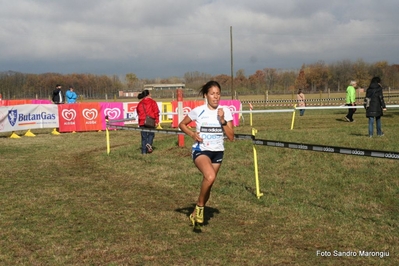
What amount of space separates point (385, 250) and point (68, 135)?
18701 mm

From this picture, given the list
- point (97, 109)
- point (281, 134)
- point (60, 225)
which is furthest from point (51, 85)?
point (60, 225)

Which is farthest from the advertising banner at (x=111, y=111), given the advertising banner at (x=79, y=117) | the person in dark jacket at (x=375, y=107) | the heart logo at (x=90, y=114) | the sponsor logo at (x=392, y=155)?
the sponsor logo at (x=392, y=155)

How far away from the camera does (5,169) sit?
41.4 feet

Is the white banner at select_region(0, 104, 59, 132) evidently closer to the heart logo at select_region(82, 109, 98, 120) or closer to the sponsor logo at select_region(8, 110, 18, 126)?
the sponsor logo at select_region(8, 110, 18, 126)

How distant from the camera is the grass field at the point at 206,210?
5594mm

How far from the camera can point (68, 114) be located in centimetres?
2348

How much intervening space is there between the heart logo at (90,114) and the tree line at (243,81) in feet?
189

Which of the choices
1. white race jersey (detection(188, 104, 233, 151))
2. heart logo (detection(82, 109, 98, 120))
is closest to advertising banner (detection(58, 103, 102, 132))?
heart logo (detection(82, 109, 98, 120))

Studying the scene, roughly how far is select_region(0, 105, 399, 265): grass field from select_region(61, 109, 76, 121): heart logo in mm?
9315

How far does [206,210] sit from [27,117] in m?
16.9

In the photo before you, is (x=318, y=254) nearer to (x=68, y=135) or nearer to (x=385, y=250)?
(x=385, y=250)

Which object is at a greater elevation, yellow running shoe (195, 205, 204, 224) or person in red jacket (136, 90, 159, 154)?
person in red jacket (136, 90, 159, 154)

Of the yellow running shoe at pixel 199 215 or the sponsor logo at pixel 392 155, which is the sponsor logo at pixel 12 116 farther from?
the sponsor logo at pixel 392 155

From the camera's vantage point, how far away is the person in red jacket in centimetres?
1421
